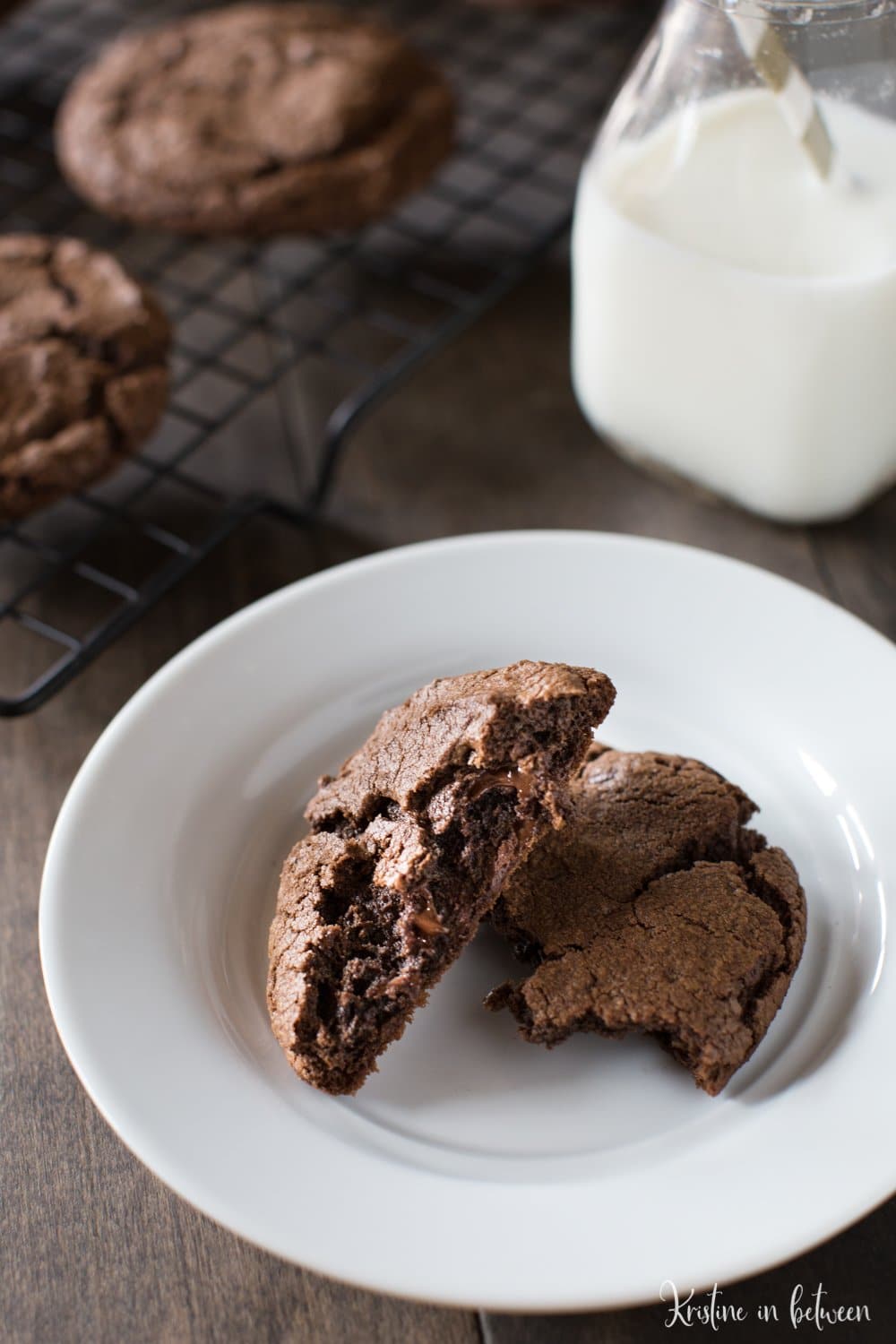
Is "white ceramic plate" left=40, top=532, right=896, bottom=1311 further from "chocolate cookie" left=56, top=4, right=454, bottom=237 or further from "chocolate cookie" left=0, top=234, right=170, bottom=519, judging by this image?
"chocolate cookie" left=56, top=4, right=454, bottom=237

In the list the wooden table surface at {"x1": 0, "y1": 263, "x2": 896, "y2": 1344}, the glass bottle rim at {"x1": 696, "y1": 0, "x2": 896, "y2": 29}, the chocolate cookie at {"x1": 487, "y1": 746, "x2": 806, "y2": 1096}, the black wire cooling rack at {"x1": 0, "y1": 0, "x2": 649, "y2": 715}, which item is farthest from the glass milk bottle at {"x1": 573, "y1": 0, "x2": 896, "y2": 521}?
the chocolate cookie at {"x1": 487, "y1": 746, "x2": 806, "y2": 1096}

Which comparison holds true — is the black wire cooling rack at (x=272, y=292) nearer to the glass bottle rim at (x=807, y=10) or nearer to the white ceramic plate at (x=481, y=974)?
the white ceramic plate at (x=481, y=974)

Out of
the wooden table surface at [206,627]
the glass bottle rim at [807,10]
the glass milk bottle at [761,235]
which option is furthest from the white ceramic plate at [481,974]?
the glass bottle rim at [807,10]

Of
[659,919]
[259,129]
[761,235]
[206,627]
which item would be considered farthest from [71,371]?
[659,919]

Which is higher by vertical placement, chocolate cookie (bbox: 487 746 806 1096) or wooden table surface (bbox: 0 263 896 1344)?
chocolate cookie (bbox: 487 746 806 1096)

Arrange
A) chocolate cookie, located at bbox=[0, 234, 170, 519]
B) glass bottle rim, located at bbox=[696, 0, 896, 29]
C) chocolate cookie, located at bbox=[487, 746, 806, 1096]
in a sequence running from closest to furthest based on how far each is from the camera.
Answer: chocolate cookie, located at bbox=[487, 746, 806, 1096]
glass bottle rim, located at bbox=[696, 0, 896, 29]
chocolate cookie, located at bbox=[0, 234, 170, 519]

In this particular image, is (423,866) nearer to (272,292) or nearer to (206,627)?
(206,627)
